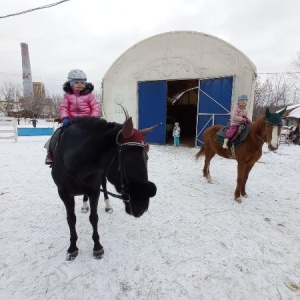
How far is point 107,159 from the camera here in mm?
1685

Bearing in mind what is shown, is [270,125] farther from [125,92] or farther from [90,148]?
[125,92]

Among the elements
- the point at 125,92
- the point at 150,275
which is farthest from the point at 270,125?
the point at 125,92

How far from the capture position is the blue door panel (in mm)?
9969

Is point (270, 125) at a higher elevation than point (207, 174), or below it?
higher

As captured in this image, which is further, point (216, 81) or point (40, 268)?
point (216, 81)

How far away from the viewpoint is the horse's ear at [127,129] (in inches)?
58.1

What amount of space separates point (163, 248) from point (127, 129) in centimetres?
193

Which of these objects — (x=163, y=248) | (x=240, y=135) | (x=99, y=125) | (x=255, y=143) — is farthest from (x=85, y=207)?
(x=255, y=143)

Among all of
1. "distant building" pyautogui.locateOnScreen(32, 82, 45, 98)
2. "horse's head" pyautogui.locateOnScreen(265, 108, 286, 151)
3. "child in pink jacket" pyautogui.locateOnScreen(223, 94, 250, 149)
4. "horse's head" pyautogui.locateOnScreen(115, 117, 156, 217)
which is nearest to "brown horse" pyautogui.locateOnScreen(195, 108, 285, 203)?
"horse's head" pyautogui.locateOnScreen(265, 108, 286, 151)

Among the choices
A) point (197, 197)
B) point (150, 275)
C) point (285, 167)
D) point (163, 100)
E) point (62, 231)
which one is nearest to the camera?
point (150, 275)

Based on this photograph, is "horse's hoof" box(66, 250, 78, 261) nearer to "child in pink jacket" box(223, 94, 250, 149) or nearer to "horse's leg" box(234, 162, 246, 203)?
"horse's leg" box(234, 162, 246, 203)

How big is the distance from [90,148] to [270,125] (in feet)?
10.8

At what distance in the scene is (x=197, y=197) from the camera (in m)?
4.29

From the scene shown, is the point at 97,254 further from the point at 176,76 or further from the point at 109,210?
the point at 176,76
